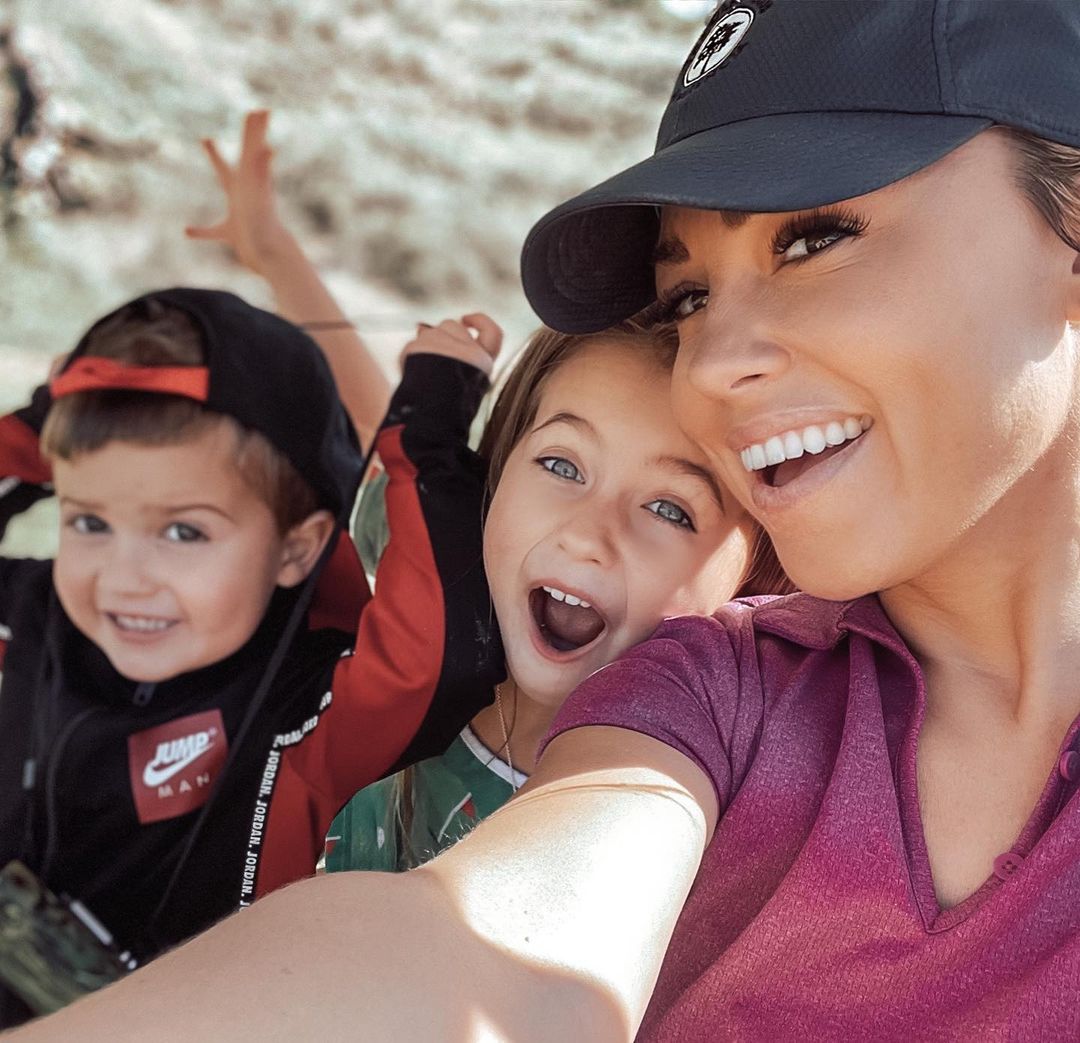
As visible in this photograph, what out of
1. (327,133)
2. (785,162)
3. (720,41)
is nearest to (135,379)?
(720,41)

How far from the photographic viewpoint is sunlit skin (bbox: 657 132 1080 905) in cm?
118

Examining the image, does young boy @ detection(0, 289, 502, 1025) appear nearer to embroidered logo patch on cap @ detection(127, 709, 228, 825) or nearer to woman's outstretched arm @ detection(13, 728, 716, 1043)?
embroidered logo patch on cap @ detection(127, 709, 228, 825)

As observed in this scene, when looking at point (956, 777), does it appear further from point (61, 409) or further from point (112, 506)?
point (61, 409)

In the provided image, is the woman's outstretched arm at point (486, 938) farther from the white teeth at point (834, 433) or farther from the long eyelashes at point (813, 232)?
the long eyelashes at point (813, 232)

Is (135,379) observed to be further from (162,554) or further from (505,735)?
(505,735)

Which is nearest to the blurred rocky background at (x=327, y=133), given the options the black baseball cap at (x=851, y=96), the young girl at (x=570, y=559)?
the young girl at (x=570, y=559)

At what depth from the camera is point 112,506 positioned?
2.02 meters

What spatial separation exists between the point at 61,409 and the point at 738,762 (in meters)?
1.27

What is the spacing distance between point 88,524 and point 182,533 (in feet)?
0.48

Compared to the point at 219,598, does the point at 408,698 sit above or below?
below

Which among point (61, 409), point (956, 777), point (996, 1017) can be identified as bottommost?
point (996, 1017)

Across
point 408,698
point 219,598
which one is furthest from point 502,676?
point 219,598

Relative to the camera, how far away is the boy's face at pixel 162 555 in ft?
6.52

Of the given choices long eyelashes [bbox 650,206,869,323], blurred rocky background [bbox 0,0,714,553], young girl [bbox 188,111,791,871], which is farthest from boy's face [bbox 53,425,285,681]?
blurred rocky background [bbox 0,0,714,553]
